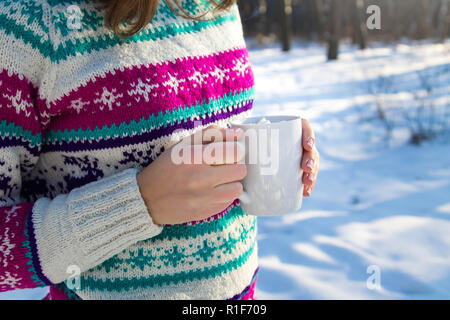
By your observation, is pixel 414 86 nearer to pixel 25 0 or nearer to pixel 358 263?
pixel 358 263

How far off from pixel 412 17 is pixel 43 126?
16.8 m

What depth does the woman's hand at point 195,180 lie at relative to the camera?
0.69 m

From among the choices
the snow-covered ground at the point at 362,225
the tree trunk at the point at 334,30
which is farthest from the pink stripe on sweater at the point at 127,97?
the tree trunk at the point at 334,30

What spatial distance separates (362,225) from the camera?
8.11 ft

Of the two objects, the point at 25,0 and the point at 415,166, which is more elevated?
the point at 25,0

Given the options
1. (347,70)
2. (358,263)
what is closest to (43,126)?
A: (358,263)

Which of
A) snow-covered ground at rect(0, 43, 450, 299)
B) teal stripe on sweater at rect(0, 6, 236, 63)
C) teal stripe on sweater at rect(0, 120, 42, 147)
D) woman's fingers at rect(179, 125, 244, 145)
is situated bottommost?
snow-covered ground at rect(0, 43, 450, 299)

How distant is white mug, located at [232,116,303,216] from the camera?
0.70 metres

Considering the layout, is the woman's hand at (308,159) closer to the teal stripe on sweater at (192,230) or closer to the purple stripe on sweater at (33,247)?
the teal stripe on sweater at (192,230)

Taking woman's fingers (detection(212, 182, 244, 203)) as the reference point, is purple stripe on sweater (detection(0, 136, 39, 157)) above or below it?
above

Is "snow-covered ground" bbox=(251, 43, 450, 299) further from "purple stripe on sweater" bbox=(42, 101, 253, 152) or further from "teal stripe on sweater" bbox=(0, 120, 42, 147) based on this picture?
"teal stripe on sweater" bbox=(0, 120, 42, 147)

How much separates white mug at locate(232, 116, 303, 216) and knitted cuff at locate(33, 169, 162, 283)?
0.20m

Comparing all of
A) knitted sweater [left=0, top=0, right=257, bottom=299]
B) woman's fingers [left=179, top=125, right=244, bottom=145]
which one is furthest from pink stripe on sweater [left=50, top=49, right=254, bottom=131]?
woman's fingers [left=179, top=125, right=244, bottom=145]

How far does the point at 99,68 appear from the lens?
0.76 m
